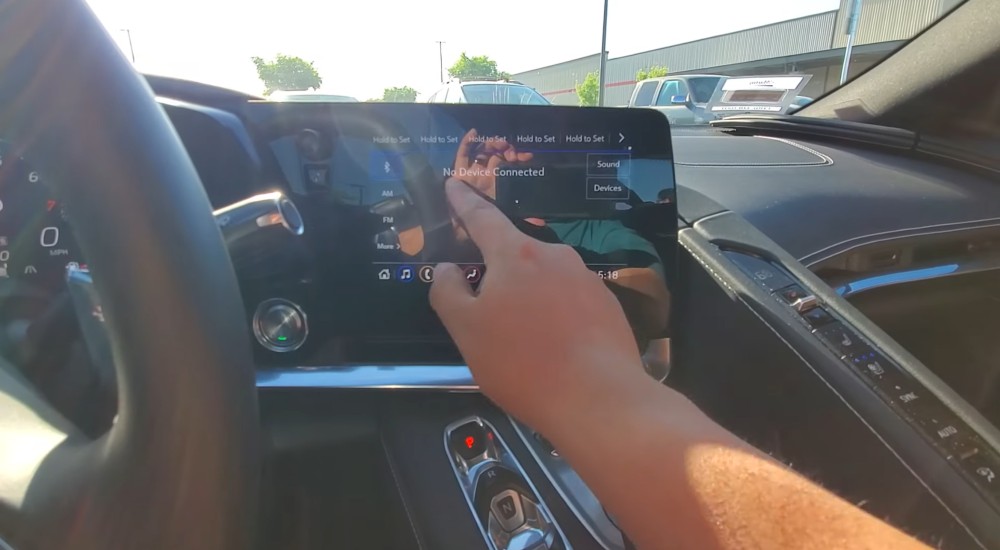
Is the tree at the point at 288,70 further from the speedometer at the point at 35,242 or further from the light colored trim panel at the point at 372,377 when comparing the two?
the light colored trim panel at the point at 372,377

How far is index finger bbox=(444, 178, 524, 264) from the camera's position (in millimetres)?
1070

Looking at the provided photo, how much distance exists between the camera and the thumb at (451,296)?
0.97 m

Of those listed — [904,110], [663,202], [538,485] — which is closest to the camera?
[538,485]

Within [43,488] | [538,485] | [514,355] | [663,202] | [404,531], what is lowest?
[404,531]

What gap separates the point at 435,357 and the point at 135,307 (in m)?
0.73

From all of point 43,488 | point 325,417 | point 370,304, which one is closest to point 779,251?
point 370,304

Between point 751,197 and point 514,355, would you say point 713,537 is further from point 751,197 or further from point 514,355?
point 751,197

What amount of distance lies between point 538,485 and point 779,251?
30.7 inches

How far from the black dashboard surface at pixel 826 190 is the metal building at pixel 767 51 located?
4621mm

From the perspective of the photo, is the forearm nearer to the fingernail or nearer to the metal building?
the fingernail

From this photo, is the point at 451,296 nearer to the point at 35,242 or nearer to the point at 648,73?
the point at 35,242

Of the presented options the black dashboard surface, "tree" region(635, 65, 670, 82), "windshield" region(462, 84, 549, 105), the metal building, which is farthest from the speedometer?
"tree" region(635, 65, 670, 82)

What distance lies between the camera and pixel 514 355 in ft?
2.78

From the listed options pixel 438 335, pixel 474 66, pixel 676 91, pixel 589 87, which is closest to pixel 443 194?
pixel 438 335
